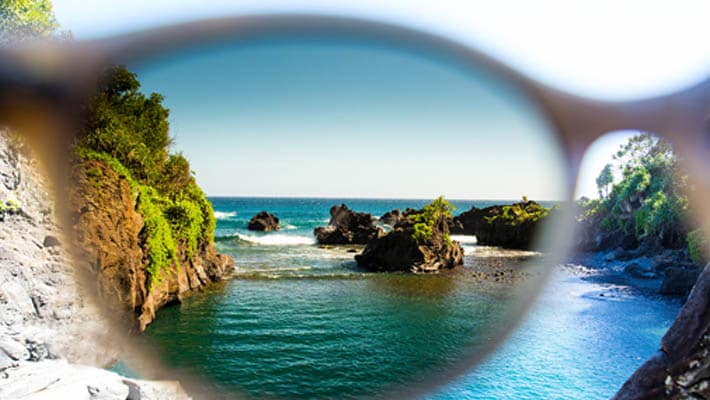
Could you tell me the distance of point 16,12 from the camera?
502cm

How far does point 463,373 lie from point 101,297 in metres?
5.95

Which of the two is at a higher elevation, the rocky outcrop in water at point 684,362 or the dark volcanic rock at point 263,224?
the rocky outcrop in water at point 684,362

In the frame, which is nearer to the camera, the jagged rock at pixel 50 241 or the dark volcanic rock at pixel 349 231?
the jagged rock at pixel 50 241

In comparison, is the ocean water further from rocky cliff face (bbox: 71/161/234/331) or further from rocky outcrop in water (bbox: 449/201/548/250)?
rocky outcrop in water (bbox: 449/201/548/250)

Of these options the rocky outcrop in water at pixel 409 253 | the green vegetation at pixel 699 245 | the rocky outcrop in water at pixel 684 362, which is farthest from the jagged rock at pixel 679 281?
the rocky outcrop in water at pixel 684 362

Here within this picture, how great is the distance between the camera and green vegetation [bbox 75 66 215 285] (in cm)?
760

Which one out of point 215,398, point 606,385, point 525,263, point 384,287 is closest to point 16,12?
point 215,398

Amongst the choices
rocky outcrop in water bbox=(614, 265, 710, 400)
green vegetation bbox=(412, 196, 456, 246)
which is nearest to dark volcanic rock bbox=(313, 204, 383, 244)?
green vegetation bbox=(412, 196, 456, 246)

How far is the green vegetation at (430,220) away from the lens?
18344mm

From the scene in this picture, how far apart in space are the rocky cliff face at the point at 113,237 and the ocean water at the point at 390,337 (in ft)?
3.44

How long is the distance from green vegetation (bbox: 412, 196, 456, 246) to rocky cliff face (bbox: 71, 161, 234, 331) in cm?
Result: 1299

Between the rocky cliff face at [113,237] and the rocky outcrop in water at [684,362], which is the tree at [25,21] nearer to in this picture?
the rocky cliff face at [113,237]

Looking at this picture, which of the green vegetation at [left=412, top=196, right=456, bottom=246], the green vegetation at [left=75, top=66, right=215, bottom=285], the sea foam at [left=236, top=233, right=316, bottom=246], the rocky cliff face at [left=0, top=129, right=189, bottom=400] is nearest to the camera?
the rocky cliff face at [left=0, top=129, right=189, bottom=400]

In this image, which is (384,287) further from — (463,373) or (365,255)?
(463,373)
